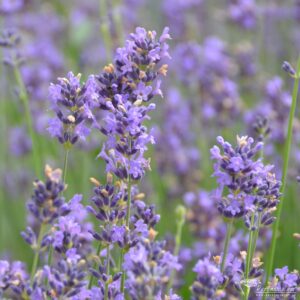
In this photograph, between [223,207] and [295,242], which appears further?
[295,242]

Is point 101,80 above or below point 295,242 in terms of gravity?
below

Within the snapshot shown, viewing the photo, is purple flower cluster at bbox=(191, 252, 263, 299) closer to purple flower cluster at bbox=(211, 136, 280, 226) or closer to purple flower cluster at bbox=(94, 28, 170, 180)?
purple flower cluster at bbox=(211, 136, 280, 226)

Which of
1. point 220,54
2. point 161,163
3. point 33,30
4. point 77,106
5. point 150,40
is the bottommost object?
point 77,106

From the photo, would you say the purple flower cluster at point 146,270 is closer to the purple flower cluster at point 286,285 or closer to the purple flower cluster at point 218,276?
the purple flower cluster at point 218,276

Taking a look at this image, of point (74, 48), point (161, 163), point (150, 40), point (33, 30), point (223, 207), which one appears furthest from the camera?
point (33, 30)

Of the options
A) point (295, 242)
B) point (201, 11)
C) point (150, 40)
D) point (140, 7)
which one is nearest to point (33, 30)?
point (140, 7)

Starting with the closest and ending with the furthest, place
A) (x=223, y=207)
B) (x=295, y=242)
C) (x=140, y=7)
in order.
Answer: (x=223, y=207), (x=295, y=242), (x=140, y=7)

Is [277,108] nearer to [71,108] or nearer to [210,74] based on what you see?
[210,74]

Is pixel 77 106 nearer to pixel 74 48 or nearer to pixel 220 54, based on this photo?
pixel 220 54
